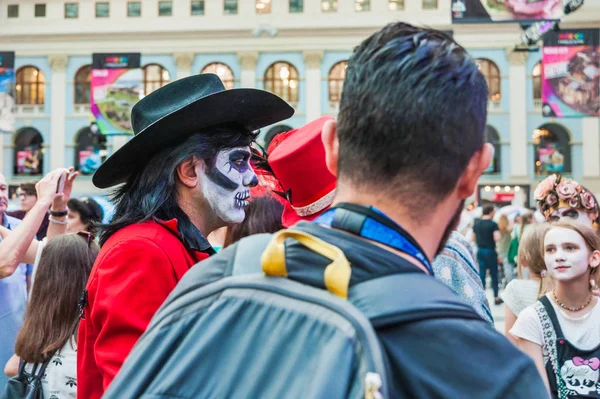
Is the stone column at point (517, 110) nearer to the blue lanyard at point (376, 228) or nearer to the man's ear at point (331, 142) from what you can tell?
the man's ear at point (331, 142)

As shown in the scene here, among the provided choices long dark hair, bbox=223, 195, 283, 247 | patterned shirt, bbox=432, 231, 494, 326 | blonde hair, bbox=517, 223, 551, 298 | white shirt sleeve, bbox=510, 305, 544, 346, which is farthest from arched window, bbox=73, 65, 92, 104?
patterned shirt, bbox=432, 231, 494, 326

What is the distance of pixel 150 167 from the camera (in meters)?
2.30

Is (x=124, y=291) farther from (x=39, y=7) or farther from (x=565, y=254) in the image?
(x=39, y=7)

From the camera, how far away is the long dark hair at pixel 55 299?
296 cm

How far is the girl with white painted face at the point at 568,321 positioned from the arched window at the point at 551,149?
99.8ft

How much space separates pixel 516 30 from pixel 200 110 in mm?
33320

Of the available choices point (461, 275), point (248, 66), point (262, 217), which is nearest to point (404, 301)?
point (461, 275)

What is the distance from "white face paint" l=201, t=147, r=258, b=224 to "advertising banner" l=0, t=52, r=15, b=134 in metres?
14.1

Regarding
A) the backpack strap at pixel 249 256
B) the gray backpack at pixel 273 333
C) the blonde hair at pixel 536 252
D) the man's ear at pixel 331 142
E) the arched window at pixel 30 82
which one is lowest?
the blonde hair at pixel 536 252

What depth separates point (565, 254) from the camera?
3420mm

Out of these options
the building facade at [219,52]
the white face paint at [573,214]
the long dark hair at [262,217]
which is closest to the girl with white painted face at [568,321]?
the white face paint at [573,214]

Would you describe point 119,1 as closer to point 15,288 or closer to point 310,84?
point 310,84

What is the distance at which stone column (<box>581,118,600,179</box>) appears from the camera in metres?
32.0

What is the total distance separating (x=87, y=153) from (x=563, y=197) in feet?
97.9
